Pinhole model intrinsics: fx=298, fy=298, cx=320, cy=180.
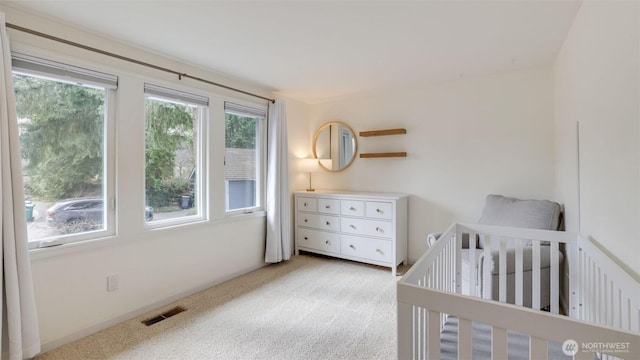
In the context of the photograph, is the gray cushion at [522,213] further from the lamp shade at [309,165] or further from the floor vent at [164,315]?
the floor vent at [164,315]

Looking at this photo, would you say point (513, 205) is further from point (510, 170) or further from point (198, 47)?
point (198, 47)

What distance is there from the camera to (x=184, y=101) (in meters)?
2.67

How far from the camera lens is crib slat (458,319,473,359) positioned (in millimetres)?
868

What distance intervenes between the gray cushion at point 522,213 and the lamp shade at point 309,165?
202 cm

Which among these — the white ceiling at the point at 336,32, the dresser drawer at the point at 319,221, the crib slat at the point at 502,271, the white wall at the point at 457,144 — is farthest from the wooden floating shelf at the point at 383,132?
the crib slat at the point at 502,271

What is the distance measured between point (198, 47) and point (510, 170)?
306 centimetres

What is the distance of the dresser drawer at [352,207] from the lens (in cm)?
337

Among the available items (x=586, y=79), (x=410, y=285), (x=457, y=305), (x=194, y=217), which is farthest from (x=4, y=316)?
(x=586, y=79)

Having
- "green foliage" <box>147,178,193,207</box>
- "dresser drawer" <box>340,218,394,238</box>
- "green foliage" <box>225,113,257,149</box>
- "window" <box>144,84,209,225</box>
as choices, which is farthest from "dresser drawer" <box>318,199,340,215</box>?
"green foliage" <box>147,178,193,207</box>

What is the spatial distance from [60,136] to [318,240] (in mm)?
2642

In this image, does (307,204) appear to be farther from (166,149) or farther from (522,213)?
(522,213)

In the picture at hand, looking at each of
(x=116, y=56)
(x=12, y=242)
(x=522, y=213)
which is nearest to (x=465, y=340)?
(x=522, y=213)

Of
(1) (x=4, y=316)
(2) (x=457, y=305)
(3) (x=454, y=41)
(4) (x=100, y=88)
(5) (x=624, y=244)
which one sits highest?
(3) (x=454, y=41)

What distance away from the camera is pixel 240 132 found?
10.8ft
